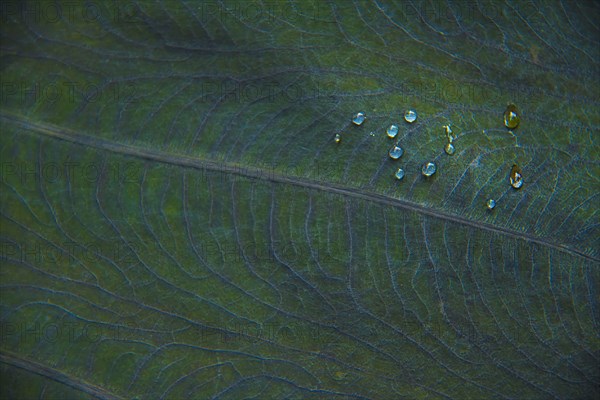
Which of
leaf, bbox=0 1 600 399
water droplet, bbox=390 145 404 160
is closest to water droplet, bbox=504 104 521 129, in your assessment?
leaf, bbox=0 1 600 399

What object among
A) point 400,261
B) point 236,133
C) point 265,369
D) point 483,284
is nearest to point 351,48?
point 236,133

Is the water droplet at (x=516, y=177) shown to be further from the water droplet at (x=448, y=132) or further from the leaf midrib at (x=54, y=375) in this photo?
the leaf midrib at (x=54, y=375)

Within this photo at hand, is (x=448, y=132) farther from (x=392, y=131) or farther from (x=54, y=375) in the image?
(x=54, y=375)

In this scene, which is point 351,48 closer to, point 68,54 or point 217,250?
point 217,250

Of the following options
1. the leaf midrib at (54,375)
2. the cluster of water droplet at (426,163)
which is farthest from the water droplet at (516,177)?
the leaf midrib at (54,375)

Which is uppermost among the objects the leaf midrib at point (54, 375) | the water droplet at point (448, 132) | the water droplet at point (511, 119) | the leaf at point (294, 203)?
the water droplet at point (511, 119)
